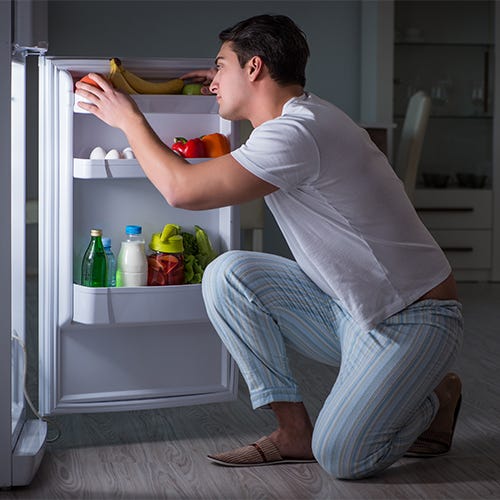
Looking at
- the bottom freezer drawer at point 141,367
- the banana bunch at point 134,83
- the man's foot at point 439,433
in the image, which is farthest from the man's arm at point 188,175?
the man's foot at point 439,433

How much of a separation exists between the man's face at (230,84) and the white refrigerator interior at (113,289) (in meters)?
0.21

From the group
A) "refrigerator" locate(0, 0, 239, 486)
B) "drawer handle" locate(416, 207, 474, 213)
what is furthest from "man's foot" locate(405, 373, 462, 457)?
"drawer handle" locate(416, 207, 474, 213)

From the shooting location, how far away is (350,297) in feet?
6.38

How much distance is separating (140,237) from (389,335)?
66 centimetres

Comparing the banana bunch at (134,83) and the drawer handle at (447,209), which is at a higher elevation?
the banana bunch at (134,83)

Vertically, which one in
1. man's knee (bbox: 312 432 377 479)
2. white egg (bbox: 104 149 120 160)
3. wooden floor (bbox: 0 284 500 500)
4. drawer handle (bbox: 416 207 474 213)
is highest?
white egg (bbox: 104 149 120 160)

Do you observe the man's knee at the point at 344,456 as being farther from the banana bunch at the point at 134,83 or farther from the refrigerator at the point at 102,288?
the banana bunch at the point at 134,83

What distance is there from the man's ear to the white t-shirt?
0.09 metres

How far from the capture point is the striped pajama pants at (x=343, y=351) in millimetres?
1927

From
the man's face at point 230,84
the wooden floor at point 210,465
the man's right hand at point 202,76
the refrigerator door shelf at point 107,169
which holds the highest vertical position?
→ the man's right hand at point 202,76

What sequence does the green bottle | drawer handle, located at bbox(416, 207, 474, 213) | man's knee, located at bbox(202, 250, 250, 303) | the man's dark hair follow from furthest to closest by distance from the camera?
drawer handle, located at bbox(416, 207, 474, 213)
the green bottle
man's knee, located at bbox(202, 250, 250, 303)
the man's dark hair

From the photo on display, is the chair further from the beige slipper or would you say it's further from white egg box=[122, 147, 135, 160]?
the beige slipper

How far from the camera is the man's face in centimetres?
200

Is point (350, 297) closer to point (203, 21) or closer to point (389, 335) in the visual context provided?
point (389, 335)
